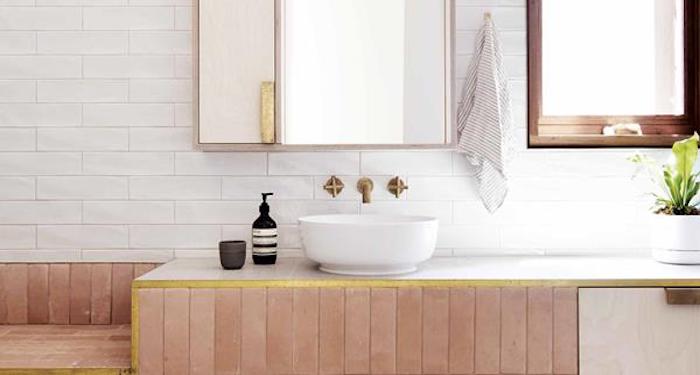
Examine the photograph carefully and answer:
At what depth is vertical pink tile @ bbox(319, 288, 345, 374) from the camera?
2.30 meters

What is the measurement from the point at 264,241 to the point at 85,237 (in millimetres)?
752

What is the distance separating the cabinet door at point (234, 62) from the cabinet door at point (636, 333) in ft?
4.10

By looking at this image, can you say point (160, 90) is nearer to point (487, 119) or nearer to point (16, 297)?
point (16, 297)

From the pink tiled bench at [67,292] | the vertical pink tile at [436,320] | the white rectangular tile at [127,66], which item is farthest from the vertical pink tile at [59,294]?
the vertical pink tile at [436,320]

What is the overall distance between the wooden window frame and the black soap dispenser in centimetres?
106

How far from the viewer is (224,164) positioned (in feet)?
9.50

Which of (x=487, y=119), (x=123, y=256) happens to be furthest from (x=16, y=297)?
(x=487, y=119)

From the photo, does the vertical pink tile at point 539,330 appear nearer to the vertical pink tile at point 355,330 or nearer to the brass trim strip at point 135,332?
the vertical pink tile at point 355,330

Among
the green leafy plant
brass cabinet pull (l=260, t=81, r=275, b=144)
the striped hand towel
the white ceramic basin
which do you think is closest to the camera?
the white ceramic basin

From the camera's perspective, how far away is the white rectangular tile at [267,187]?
2.89 meters

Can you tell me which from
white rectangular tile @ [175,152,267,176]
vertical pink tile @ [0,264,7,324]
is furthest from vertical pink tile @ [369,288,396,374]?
vertical pink tile @ [0,264,7,324]

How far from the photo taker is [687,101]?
2998 mm

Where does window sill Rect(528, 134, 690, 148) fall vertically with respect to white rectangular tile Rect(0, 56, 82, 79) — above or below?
below

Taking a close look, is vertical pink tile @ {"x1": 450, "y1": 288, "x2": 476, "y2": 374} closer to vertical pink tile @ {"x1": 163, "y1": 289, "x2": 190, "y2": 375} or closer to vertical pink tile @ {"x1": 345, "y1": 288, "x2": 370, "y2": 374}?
vertical pink tile @ {"x1": 345, "y1": 288, "x2": 370, "y2": 374}
